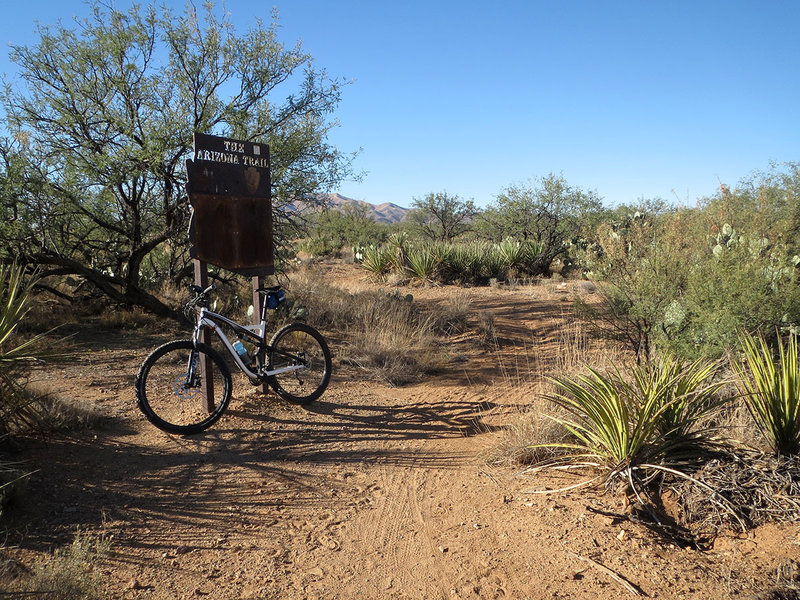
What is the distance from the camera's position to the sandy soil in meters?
3.02

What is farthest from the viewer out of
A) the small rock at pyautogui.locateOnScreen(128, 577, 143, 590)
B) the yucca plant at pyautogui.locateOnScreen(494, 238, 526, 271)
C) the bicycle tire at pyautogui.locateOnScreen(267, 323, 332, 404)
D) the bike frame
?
the yucca plant at pyautogui.locateOnScreen(494, 238, 526, 271)

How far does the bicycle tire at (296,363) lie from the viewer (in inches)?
226

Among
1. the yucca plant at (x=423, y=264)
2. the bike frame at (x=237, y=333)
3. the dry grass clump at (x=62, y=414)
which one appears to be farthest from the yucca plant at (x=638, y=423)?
the yucca plant at (x=423, y=264)

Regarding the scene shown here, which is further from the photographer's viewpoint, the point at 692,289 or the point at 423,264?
the point at 423,264

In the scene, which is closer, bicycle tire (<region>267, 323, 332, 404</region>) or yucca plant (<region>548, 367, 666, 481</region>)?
yucca plant (<region>548, 367, 666, 481</region>)

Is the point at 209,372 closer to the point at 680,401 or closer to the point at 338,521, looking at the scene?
the point at 338,521

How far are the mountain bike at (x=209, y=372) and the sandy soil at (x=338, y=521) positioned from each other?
8.7 inches

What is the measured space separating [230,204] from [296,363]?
5.99 ft

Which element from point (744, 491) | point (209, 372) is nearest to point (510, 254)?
point (209, 372)

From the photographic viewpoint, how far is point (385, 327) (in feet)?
29.0

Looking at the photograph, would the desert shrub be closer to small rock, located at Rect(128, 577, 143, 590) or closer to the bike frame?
the bike frame

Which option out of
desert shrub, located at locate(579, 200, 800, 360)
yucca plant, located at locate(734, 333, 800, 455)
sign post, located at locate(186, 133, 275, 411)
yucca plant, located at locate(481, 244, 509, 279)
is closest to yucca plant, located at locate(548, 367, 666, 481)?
yucca plant, located at locate(734, 333, 800, 455)

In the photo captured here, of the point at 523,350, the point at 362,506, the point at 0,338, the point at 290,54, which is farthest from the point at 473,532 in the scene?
the point at 290,54

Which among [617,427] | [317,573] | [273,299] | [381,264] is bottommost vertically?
[317,573]
